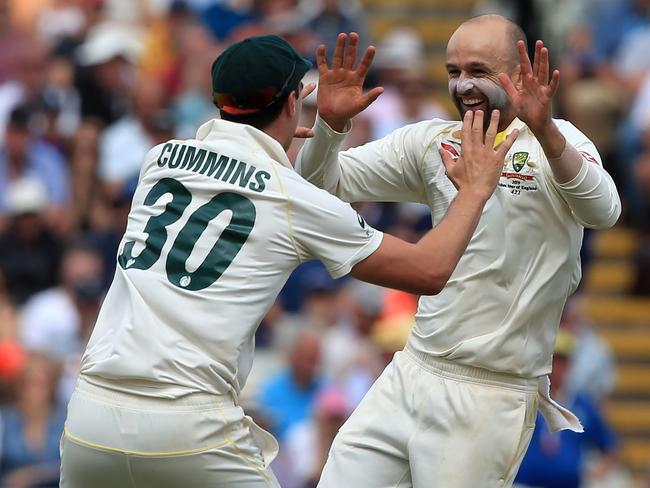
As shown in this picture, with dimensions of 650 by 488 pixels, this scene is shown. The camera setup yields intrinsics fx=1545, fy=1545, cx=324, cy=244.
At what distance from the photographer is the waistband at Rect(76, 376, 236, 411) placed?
16.7 feet

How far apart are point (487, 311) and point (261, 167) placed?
3.61 ft

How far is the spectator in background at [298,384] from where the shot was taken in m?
10.0

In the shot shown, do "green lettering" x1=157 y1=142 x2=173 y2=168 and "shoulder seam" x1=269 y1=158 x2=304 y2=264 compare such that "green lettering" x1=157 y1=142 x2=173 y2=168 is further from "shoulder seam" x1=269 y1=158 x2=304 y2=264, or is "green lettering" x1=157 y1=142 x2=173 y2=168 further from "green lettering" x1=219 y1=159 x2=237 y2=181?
"shoulder seam" x1=269 y1=158 x2=304 y2=264

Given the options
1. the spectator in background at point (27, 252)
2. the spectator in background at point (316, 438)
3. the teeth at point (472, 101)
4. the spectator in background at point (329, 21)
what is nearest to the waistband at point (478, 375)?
the teeth at point (472, 101)

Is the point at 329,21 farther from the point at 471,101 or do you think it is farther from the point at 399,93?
the point at 471,101

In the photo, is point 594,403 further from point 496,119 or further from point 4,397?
point 496,119

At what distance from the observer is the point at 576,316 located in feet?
36.7

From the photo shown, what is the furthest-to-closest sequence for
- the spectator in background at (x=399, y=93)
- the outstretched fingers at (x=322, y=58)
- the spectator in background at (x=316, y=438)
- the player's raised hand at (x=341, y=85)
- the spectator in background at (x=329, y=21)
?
the spectator in background at (x=329, y=21), the spectator in background at (x=399, y=93), the spectator in background at (x=316, y=438), the player's raised hand at (x=341, y=85), the outstretched fingers at (x=322, y=58)

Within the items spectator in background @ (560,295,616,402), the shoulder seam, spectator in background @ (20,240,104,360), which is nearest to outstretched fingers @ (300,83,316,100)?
the shoulder seam

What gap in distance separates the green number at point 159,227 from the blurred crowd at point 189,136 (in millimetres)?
4094

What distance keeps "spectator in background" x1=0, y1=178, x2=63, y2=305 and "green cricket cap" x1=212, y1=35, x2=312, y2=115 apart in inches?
243

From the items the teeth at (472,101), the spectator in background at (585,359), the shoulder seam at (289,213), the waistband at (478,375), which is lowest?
the spectator in background at (585,359)

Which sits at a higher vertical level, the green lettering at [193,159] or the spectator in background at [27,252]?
the green lettering at [193,159]

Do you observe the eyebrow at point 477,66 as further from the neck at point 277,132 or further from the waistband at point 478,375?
the waistband at point 478,375
